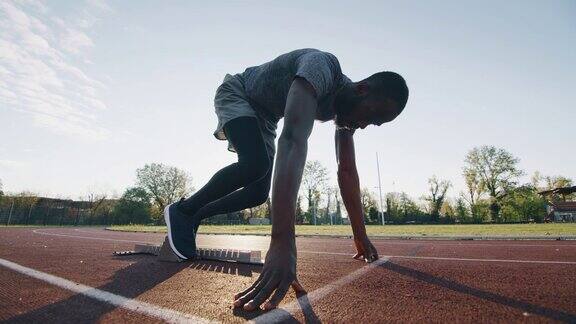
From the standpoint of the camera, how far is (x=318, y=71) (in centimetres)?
191

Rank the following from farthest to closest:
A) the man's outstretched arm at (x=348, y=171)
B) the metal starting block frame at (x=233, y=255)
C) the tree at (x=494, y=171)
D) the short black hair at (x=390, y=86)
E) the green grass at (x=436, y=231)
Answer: the tree at (x=494, y=171), the green grass at (x=436, y=231), the metal starting block frame at (x=233, y=255), the man's outstretched arm at (x=348, y=171), the short black hair at (x=390, y=86)

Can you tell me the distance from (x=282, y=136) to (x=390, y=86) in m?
1.12

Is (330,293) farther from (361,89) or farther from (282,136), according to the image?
(361,89)

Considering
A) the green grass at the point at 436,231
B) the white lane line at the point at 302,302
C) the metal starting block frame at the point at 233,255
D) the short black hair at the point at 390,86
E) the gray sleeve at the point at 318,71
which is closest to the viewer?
the white lane line at the point at 302,302

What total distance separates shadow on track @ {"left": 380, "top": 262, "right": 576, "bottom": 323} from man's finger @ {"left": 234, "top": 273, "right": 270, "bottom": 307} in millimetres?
1256

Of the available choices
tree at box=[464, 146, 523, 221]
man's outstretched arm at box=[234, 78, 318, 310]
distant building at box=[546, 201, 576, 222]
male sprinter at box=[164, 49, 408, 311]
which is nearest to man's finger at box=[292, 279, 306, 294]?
male sprinter at box=[164, 49, 408, 311]

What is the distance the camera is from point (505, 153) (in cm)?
5512

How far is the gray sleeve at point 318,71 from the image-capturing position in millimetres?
1833

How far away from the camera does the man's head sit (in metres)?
2.41

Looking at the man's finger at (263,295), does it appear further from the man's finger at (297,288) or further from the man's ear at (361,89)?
the man's ear at (361,89)

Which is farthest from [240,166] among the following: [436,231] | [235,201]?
[436,231]

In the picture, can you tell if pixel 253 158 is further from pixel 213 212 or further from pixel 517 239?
pixel 517 239

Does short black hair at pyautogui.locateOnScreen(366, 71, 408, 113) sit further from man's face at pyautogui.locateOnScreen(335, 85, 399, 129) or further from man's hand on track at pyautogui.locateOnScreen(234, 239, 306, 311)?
man's hand on track at pyautogui.locateOnScreen(234, 239, 306, 311)

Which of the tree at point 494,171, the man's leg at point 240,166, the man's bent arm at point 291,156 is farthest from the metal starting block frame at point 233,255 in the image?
the tree at point 494,171
